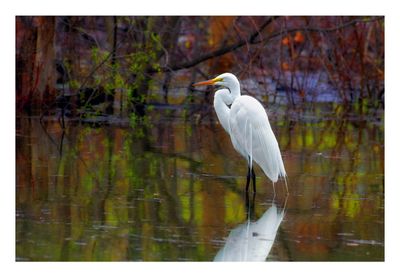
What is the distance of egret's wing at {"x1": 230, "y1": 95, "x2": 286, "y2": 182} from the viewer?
7.47 meters

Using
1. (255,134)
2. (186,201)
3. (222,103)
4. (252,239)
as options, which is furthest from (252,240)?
(222,103)

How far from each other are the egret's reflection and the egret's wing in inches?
36.6

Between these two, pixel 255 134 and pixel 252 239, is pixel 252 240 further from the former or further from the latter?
pixel 255 134

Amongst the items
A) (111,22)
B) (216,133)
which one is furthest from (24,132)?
(111,22)

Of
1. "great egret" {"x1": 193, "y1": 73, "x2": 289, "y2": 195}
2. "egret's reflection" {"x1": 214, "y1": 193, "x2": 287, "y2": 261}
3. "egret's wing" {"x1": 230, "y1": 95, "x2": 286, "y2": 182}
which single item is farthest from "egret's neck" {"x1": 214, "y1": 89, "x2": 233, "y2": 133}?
"egret's reflection" {"x1": 214, "y1": 193, "x2": 287, "y2": 261}

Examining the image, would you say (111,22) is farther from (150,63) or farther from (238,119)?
(238,119)

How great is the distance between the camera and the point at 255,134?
764 centimetres

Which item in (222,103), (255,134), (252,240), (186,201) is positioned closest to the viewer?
(252,240)

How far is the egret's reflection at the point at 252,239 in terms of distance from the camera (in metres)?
5.04

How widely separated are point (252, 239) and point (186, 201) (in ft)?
4.50

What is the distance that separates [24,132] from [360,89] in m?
6.56

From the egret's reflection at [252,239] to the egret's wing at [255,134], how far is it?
3.05 ft

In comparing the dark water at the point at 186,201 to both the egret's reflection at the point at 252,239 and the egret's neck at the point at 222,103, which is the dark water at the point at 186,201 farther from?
the egret's neck at the point at 222,103

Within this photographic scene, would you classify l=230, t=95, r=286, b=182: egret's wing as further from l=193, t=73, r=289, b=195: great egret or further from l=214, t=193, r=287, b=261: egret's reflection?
l=214, t=193, r=287, b=261: egret's reflection
